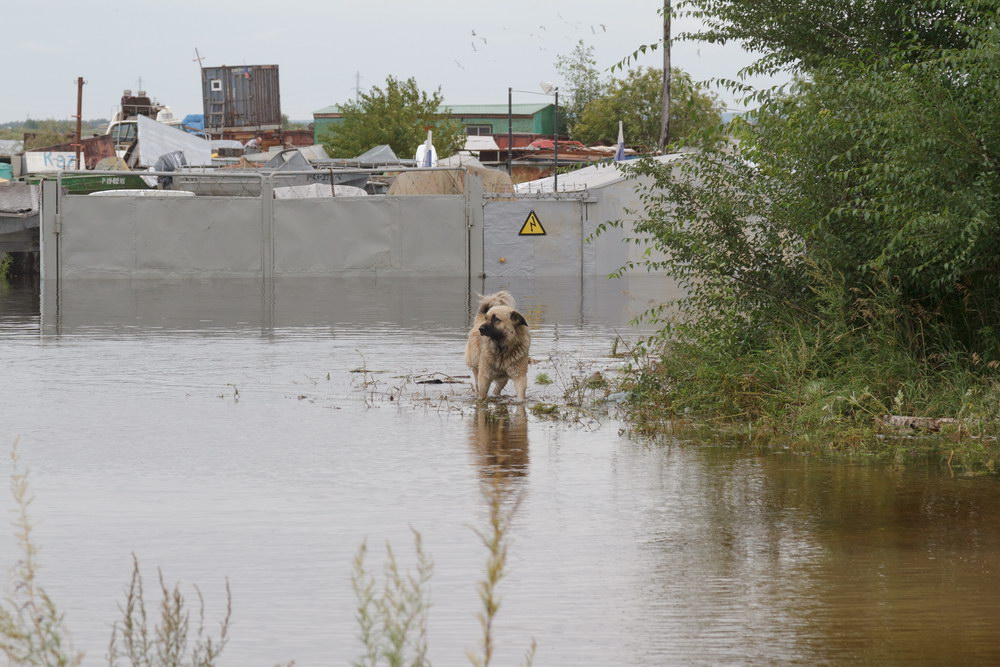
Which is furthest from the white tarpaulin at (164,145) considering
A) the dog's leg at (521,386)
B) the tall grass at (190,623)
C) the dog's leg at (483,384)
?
the tall grass at (190,623)

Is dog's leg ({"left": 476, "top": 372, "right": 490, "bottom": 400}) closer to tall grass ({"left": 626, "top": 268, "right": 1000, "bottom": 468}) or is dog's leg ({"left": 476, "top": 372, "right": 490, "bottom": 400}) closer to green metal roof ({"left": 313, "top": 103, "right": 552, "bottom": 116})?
tall grass ({"left": 626, "top": 268, "right": 1000, "bottom": 468})

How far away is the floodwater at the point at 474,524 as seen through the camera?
5.38 metres

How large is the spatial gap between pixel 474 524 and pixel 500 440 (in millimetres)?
2825

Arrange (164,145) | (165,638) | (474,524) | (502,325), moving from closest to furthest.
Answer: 1. (165,638)
2. (474,524)
3. (502,325)
4. (164,145)

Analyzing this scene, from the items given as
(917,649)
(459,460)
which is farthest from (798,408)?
(917,649)

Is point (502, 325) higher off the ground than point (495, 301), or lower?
lower

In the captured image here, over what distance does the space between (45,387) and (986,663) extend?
1002 cm

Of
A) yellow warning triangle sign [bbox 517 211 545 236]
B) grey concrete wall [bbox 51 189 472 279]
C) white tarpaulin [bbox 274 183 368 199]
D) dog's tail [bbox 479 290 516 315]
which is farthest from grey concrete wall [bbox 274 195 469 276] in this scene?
dog's tail [bbox 479 290 516 315]

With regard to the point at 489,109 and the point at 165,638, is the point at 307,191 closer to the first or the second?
the point at 165,638

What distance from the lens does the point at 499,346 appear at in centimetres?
1191

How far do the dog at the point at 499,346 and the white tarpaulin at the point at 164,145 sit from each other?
38.0 meters

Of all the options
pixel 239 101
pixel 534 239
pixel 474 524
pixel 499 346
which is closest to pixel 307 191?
pixel 534 239

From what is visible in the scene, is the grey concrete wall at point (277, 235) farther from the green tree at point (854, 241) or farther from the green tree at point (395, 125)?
the green tree at point (395, 125)

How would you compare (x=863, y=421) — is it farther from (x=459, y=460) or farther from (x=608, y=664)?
(x=608, y=664)
